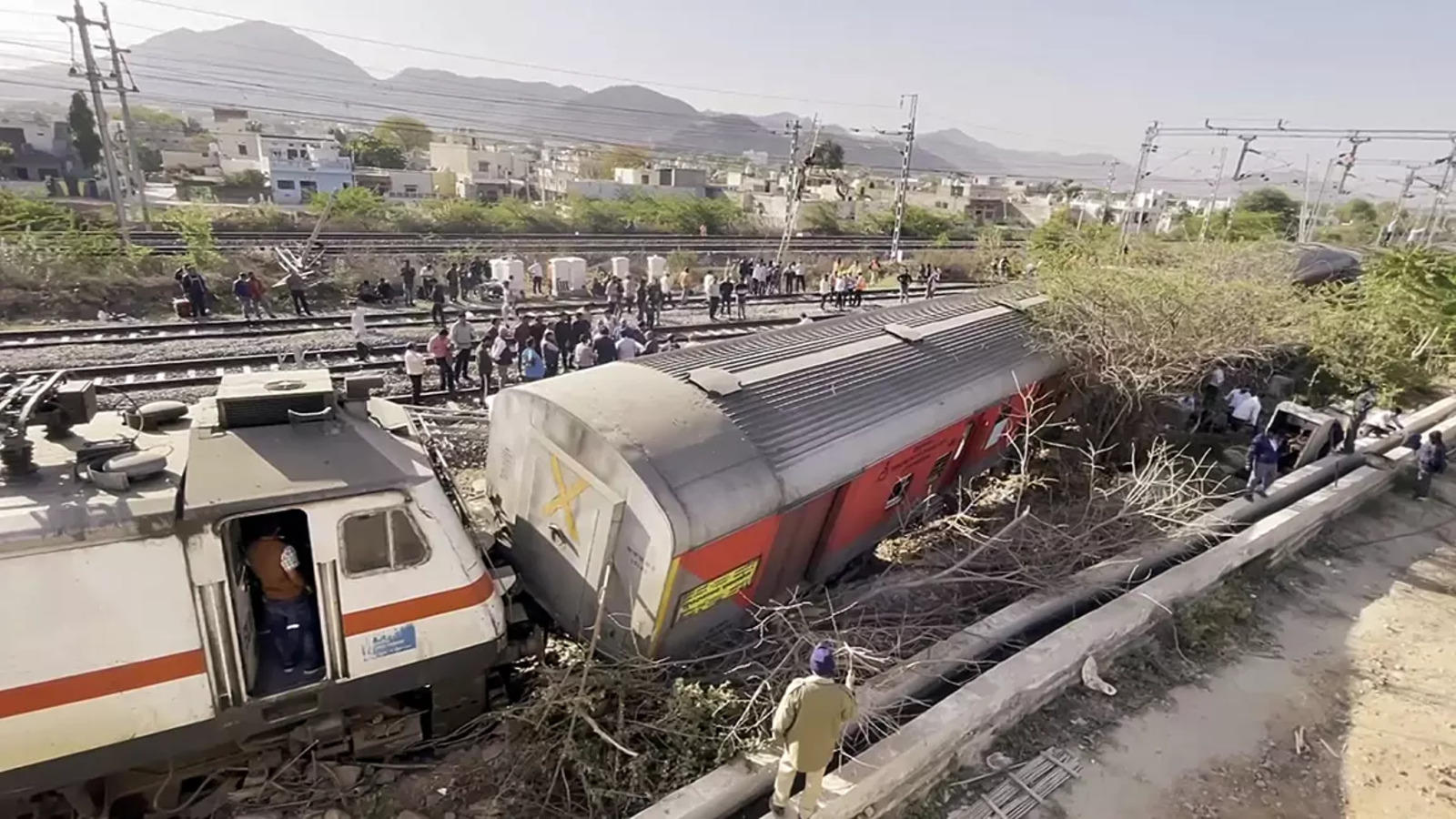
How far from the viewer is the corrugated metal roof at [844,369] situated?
22.9 ft

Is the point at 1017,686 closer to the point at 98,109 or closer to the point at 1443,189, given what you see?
the point at 98,109

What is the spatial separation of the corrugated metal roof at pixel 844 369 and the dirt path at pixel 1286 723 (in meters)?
3.22

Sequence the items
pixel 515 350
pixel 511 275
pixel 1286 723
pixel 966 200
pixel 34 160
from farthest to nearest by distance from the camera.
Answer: pixel 966 200, pixel 34 160, pixel 511 275, pixel 515 350, pixel 1286 723

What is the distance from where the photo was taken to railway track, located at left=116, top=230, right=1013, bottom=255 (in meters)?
26.5

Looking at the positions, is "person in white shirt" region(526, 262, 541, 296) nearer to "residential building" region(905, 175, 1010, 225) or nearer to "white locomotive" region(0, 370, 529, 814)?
"white locomotive" region(0, 370, 529, 814)

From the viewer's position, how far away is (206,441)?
530 centimetres

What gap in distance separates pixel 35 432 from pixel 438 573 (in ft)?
9.81

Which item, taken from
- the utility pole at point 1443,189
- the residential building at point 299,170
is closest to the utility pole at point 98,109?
the residential building at point 299,170

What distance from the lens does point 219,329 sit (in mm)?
17156

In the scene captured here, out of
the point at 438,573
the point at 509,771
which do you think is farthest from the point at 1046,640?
the point at 438,573

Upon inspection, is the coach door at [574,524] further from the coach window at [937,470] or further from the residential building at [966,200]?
the residential building at [966,200]

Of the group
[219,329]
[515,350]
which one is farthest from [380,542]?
[219,329]

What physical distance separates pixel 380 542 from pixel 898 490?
5526 mm

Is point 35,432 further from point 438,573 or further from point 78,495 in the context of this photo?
point 438,573
